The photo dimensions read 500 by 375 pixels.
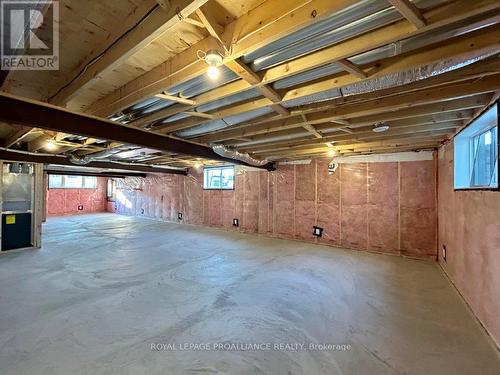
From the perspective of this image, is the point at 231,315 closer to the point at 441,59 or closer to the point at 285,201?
the point at 441,59

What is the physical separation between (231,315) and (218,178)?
5340 mm

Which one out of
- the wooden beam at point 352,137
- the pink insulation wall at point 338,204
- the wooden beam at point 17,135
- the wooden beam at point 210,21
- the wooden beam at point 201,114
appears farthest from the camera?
the pink insulation wall at point 338,204

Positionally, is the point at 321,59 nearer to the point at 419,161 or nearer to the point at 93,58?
the point at 93,58

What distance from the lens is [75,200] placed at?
1112 cm

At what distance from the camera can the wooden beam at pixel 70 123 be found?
79.3 inches

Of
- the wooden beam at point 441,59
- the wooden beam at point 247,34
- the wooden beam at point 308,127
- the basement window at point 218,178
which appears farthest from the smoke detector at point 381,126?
the basement window at point 218,178

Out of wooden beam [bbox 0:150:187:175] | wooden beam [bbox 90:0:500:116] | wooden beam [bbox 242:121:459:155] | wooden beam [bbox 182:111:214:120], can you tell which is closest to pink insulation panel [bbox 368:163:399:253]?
wooden beam [bbox 242:121:459:155]

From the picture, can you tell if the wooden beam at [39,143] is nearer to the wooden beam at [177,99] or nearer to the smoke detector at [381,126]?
the wooden beam at [177,99]

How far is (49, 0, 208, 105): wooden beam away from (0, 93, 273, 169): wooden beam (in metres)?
0.49

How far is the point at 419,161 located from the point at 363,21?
13.0 feet

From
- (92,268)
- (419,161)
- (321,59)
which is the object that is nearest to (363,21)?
(321,59)

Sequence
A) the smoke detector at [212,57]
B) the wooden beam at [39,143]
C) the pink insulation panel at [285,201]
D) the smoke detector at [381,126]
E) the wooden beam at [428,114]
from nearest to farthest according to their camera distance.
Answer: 1. the smoke detector at [212,57]
2. the wooden beam at [428,114]
3. the smoke detector at [381,126]
4. the wooden beam at [39,143]
5. the pink insulation panel at [285,201]

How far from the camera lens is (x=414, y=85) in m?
1.79

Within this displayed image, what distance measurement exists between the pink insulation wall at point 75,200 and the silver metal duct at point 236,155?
393 inches
